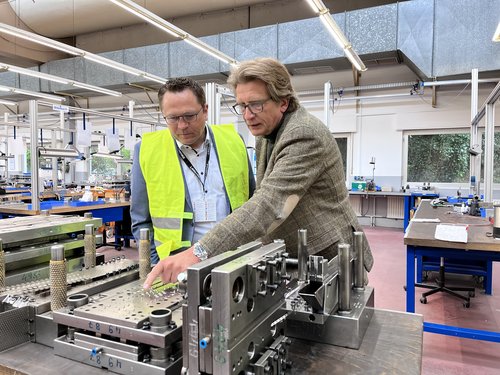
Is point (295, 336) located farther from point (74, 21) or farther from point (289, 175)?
point (74, 21)

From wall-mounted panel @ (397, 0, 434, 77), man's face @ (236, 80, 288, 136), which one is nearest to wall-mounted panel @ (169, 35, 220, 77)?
wall-mounted panel @ (397, 0, 434, 77)

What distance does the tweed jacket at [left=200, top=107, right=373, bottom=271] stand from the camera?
32.6 inches

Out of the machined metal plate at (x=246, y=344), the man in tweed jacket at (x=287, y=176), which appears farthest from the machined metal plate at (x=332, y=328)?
the man in tweed jacket at (x=287, y=176)

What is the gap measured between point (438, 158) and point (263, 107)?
6.50 metres

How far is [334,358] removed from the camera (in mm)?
783

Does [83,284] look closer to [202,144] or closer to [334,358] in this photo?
[334,358]

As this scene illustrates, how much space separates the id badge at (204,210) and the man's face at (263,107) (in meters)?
0.43

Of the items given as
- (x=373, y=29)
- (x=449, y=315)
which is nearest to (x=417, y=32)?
(x=373, y=29)

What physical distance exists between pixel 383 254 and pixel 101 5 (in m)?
6.95

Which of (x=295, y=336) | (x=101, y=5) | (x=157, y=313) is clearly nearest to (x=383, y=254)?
(x=295, y=336)

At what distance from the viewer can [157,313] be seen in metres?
0.69

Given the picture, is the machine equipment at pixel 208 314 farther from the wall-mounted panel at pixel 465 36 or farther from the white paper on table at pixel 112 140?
the wall-mounted panel at pixel 465 36

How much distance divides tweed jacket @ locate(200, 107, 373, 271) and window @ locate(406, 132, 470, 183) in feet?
20.6

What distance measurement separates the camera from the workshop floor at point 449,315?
7.00ft
